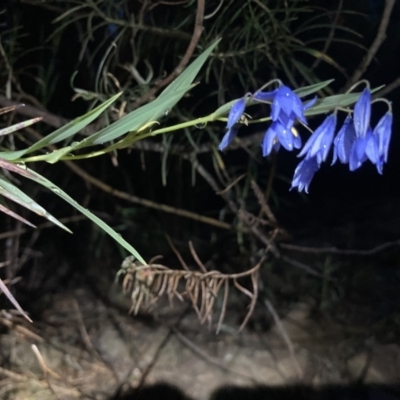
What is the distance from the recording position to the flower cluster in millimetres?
356

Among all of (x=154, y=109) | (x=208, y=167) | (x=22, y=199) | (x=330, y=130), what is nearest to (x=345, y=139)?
(x=330, y=130)

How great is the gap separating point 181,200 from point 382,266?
1.63 ft

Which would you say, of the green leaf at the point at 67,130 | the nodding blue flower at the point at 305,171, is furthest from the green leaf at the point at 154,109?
the nodding blue flower at the point at 305,171

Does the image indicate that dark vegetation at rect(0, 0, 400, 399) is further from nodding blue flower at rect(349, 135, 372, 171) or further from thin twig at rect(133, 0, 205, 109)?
nodding blue flower at rect(349, 135, 372, 171)

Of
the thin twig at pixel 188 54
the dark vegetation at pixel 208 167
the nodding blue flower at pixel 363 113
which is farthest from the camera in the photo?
the dark vegetation at pixel 208 167

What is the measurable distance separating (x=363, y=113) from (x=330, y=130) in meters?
0.03

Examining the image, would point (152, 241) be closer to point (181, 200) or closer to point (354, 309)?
point (181, 200)

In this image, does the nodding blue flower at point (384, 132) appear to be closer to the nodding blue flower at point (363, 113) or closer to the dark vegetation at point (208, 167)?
the nodding blue flower at point (363, 113)

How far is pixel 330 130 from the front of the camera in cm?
37

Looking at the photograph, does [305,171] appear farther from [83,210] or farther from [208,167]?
[208,167]

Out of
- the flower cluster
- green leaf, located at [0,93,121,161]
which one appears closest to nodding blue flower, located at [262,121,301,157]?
the flower cluster

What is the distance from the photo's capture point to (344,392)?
0.79 m

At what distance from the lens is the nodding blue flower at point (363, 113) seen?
350 millimetres

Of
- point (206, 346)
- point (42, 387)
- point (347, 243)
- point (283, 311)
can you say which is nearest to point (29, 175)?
point (42, 387)
